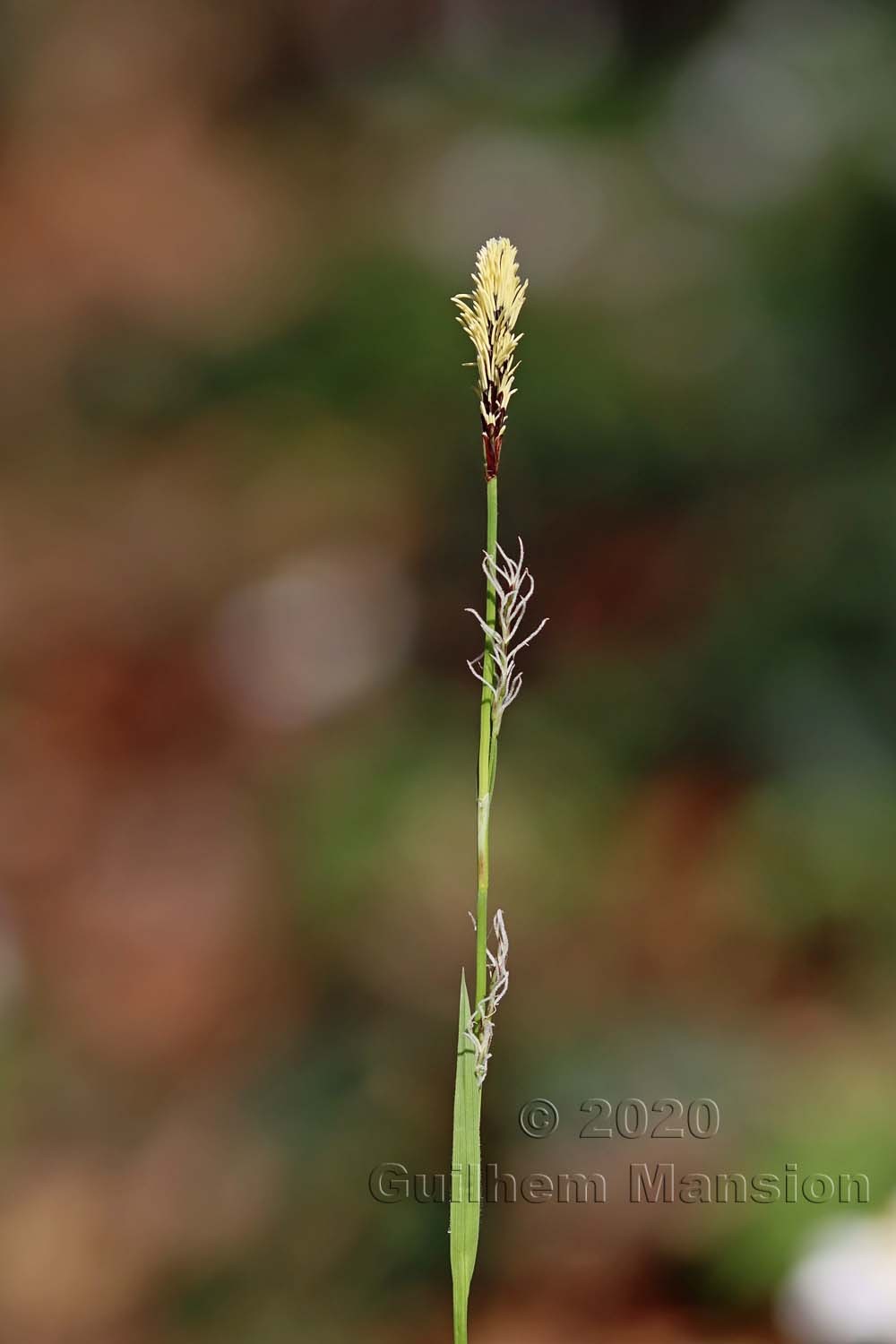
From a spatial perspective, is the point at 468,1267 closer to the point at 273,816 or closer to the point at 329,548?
the point at 273,816

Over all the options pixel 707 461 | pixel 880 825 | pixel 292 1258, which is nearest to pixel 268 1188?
pixel 292 1258

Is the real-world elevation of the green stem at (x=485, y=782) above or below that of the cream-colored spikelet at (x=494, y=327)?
below

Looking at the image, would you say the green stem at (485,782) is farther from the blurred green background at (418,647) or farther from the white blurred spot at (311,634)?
the white blurred spot at (311,634)

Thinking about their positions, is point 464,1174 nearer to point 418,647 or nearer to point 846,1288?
point 846,1288

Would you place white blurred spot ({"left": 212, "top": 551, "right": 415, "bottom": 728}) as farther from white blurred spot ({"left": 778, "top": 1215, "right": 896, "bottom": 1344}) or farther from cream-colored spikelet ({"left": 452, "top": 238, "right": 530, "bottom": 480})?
cream-colored spikelet ({"left": 452, "top": 238, "right": 530, "bottom": 480})

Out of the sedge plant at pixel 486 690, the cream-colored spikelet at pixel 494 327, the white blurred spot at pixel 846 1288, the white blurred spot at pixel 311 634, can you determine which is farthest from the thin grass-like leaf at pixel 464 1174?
the white blurred spot at pixel 311 634
